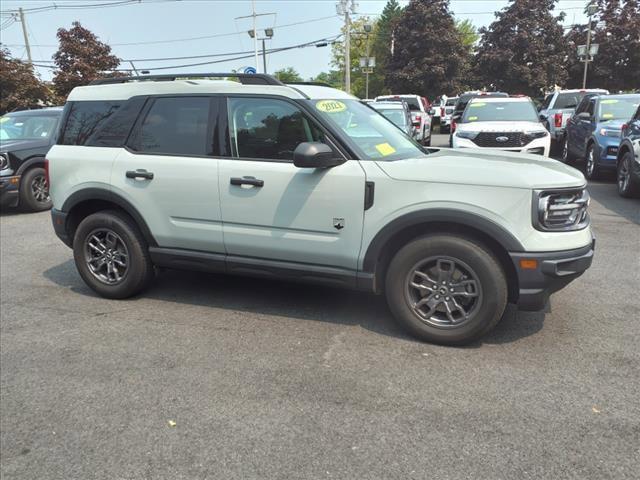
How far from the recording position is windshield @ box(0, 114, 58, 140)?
982 centimetres

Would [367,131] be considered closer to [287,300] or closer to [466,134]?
[287,300]

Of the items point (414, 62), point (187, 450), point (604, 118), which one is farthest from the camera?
point (414, 62)

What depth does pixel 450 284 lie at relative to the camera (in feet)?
11.9

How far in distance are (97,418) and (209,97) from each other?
258 cm

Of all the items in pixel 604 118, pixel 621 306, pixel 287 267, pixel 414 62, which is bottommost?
pixel 621 306

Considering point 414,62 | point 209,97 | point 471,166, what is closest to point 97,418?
point 209,97

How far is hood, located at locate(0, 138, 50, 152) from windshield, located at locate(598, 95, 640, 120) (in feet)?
36.2

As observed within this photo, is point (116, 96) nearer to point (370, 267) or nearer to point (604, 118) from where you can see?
point (370, 267)

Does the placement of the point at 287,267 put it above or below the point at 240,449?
above

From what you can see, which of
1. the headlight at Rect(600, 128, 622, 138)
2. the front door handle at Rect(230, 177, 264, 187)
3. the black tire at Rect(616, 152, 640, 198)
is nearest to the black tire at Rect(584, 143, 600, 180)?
the headlight at Rect(600, 128, 622, 138)

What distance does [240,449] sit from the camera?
2.64 m

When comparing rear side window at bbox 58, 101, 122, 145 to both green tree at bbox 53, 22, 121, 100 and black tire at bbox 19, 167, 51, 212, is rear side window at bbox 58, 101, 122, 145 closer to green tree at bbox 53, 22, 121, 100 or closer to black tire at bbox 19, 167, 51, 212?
black tire at bbox 19, 167, 51, 212

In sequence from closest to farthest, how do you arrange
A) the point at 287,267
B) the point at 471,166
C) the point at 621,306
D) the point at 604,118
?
the point at 471,166
the point at 287,267
the point at 621,306
the point at 604,118

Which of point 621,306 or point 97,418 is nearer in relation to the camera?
point 97,418
